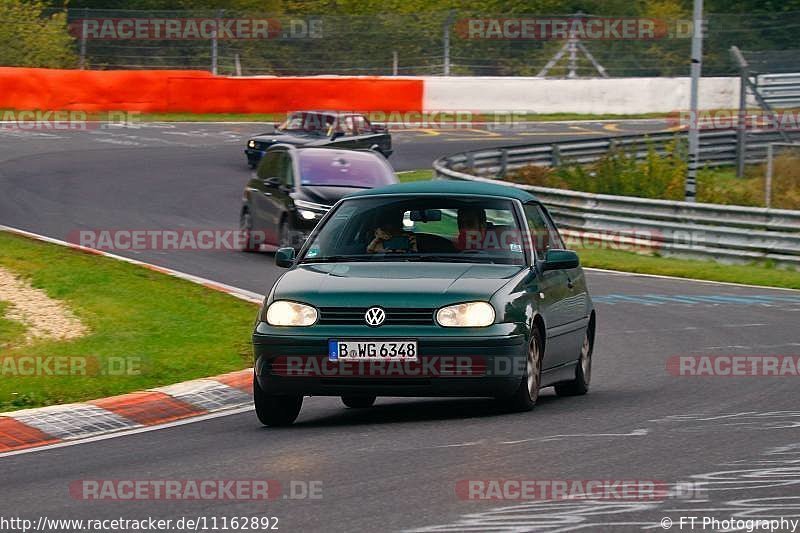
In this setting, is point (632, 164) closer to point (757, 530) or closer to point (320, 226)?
point (320, 226)

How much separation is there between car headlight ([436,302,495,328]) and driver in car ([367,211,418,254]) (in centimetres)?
112

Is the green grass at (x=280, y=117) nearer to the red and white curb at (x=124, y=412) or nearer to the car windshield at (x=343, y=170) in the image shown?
the car windshield at (x=343, y=170)

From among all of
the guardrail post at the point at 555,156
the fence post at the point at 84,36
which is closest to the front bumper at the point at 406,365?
the guardrail post at the point at 555,156

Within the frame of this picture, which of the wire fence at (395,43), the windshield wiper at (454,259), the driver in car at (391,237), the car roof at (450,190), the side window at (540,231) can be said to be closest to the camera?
the windshield wiper at (454,259)

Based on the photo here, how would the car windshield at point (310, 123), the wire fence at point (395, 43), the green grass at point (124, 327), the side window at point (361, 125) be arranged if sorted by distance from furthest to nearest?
the wire fence at point (395, 43) → the side window at point (361, 125) → the car windshield at point (310, 123) → the green grass at point (124, 327)

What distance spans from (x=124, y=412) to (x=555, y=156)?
25187 millimetres

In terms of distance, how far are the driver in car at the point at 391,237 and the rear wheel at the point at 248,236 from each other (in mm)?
12284

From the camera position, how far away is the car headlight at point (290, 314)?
993 cm

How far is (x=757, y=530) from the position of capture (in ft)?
22.1

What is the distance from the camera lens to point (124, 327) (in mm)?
14102

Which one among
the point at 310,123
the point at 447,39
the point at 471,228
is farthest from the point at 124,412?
the point at 447,39

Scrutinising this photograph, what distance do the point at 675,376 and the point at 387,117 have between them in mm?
34862

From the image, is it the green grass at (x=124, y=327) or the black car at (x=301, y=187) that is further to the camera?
the black car at (x=301, y=187)

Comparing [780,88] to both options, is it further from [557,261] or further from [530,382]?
[530,382]
